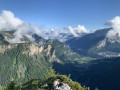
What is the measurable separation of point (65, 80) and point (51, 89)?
470 inches

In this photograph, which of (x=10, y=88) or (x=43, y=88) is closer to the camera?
(x=43, y=88)

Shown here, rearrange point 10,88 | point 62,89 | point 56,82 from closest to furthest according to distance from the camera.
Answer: point 62,89
point 56,82
point 10,88

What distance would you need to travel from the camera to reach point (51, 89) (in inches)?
3187

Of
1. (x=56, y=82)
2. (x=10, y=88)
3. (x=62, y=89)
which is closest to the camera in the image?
(x=62, y=89)

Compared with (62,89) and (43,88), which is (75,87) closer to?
(62,89)

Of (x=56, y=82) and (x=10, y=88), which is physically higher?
(x=56, y=82)

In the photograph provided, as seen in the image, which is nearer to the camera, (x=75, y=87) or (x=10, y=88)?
(x=75, y=87)

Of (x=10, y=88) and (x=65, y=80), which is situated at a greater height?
(x=65, y=80)

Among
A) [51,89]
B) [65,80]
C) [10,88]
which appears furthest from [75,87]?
[10,88]

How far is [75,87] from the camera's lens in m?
86.8

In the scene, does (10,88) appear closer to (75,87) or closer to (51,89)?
Answer: (51,89)

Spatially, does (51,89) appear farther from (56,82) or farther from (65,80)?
(65,80)

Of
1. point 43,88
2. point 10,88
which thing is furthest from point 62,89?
point 10,88

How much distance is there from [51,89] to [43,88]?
20.5 ft
